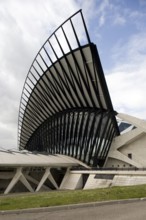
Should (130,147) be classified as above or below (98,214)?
above

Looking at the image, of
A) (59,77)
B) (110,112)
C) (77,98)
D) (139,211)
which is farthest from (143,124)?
(139,211)

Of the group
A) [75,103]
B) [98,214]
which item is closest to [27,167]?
[75,103]

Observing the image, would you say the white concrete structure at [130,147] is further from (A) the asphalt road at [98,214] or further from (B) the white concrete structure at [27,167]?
(A) the asphalt road at [98,214]

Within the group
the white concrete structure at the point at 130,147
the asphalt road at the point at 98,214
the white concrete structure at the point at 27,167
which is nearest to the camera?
the asphalt road at the point at 98,214

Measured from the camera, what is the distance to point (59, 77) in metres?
56.5

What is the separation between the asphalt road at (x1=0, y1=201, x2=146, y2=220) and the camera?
43.1 feet

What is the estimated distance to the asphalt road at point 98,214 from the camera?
43.1ft

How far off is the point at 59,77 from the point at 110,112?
435 inches

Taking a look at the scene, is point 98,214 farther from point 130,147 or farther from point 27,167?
point 27,167

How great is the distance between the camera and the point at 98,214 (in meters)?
13.8

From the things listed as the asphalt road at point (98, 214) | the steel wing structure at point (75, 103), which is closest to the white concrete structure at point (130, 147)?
the steel wing structure at point (75, 103)

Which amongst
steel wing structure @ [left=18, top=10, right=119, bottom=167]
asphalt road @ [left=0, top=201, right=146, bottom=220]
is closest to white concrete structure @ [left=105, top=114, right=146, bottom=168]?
steel wing structure @ [left=18, top=10, right=119, bottom=167]

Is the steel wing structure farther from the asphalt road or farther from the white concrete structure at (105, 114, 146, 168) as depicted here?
the asphalt road

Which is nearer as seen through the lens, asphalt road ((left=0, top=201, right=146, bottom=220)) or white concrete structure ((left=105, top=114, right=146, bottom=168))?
asphalt road ((left=0, top=201, right=146, bottom=220))
